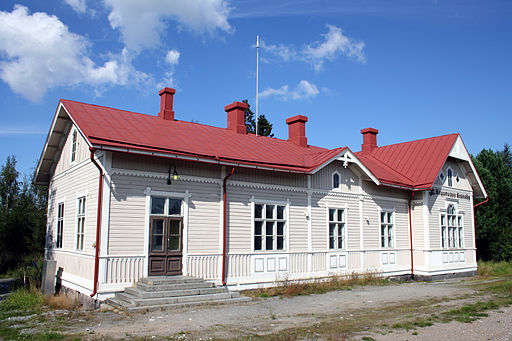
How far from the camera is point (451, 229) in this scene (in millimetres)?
20781

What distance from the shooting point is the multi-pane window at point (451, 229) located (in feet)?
66.1

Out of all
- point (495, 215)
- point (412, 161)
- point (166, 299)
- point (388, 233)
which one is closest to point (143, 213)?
point (166, 299)

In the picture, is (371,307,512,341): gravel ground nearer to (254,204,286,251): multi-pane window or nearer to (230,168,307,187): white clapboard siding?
(254,204,286,251): multi-pane window

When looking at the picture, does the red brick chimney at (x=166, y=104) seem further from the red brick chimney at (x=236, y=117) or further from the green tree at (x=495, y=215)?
the green tree at (x=495, y=215)

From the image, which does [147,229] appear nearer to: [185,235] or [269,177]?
[185,235]

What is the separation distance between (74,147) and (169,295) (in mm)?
6490

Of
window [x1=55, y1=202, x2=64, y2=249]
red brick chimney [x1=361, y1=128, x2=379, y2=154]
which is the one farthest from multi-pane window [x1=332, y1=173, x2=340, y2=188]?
window [x1=55, y1=202, x2=64, y2=249]

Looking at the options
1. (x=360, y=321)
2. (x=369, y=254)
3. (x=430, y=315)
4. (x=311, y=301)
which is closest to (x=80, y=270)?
(x=311, y=301)

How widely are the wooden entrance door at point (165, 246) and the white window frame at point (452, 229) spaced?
1262 centimetres

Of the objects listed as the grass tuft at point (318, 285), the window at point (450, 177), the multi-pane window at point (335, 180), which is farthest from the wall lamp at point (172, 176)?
the window at point (450, 177)

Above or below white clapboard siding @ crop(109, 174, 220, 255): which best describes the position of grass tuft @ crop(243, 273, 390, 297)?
below

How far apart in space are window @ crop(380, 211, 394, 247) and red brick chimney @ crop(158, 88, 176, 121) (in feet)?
30.8

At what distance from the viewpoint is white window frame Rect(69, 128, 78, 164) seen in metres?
14.2

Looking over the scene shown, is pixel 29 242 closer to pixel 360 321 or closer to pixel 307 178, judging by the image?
pixel 307 178
